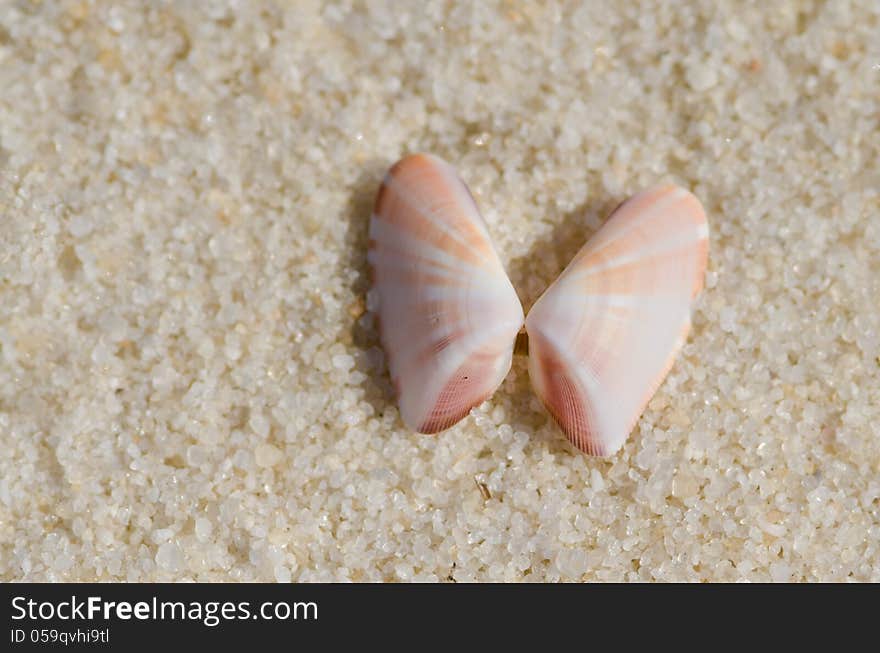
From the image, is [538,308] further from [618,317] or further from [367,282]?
[367,282]

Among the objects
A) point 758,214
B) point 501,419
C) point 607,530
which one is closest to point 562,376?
point 501,419
